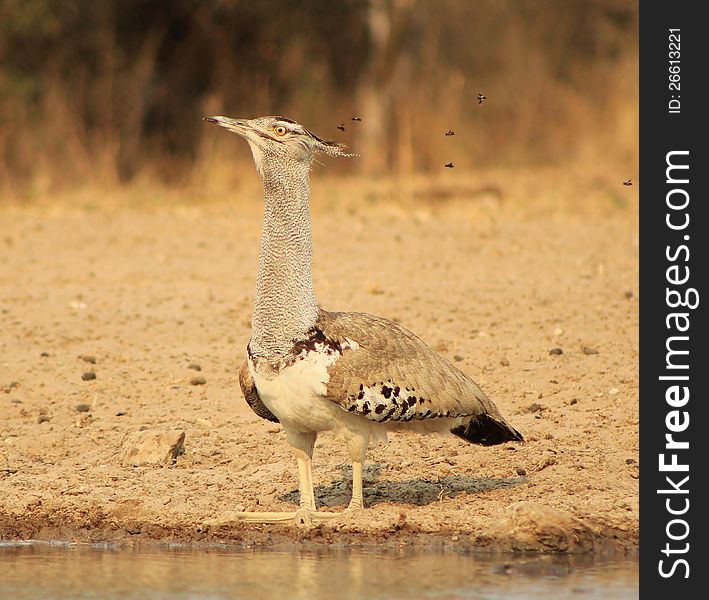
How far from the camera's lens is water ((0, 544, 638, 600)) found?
213 inches

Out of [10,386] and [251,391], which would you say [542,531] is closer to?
[251,391]

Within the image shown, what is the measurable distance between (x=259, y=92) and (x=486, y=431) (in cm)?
1170

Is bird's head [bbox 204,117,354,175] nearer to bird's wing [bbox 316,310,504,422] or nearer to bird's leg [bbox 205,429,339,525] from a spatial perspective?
bird's wing [bbox 316,310,504,422]

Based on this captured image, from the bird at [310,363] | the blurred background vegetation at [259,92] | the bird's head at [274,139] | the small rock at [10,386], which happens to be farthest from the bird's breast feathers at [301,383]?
the blurred background vegetation at [259,92]

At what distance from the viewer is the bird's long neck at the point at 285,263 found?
5.90 meters

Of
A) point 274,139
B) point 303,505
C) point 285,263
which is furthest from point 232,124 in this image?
point 303,505

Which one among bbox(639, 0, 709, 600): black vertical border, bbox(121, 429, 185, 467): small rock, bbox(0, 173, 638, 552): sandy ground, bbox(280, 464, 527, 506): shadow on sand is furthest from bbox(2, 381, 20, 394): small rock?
bbox(639, 0, 709, 600): black vertical border

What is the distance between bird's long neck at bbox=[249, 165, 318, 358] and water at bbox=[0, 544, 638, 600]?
3.07 ft

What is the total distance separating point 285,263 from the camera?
19.8ft

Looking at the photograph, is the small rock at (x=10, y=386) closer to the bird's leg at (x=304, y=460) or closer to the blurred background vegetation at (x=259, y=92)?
the bird's leg at (x=304, y=460)

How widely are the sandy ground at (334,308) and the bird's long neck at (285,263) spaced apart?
3.29ft

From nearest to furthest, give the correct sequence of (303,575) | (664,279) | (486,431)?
(303,575), (486,431), (664,279)

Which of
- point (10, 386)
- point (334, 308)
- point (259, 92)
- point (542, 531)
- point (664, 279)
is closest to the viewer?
point (542, 531)

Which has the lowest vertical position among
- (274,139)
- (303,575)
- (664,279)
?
(303,575)
